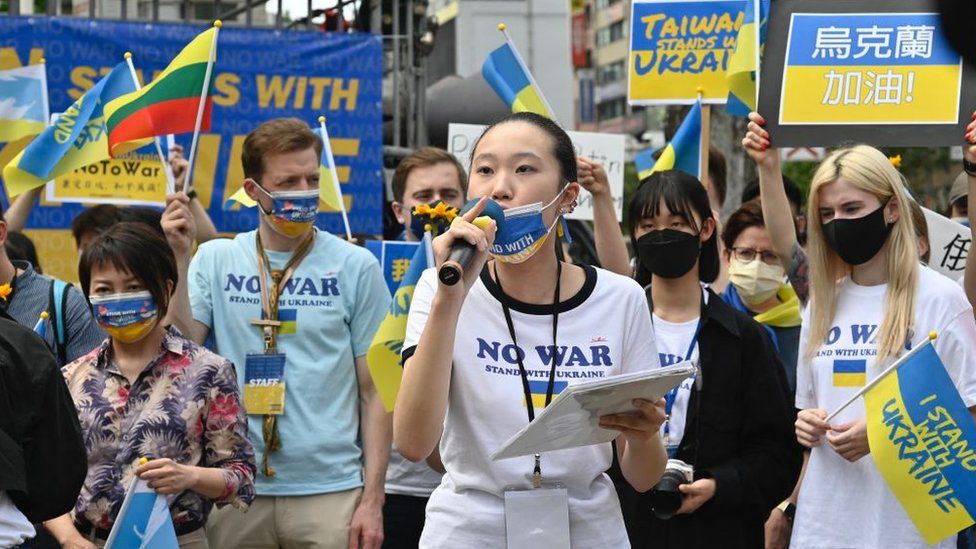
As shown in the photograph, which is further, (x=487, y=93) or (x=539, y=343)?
(x=487, y=93)

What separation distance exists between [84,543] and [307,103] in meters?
5.25

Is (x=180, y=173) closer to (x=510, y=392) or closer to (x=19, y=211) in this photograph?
(x=19, y=211)

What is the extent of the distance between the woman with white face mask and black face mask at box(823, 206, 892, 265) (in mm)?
1725

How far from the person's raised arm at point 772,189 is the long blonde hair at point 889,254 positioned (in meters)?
→ 0.45

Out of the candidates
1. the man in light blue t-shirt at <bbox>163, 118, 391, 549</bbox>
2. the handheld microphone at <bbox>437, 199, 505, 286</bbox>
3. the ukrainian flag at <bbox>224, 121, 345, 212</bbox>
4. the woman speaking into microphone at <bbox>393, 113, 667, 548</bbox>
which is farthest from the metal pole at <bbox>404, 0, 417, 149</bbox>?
the handheld microphone at <bbox>437, 199, 505, 286</bbox>

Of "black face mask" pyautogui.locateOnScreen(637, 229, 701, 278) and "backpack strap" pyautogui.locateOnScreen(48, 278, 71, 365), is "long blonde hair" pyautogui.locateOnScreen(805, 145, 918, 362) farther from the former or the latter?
"backpack strap" pyautogui.locateOnScreen(48, 278, 71, 365)

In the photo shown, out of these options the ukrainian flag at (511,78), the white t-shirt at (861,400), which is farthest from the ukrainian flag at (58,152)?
the white t-shirt at (861,400)

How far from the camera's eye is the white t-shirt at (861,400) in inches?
182

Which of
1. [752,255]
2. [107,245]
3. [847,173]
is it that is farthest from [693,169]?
[107,245]

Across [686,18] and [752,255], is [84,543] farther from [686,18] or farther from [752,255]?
[686,18]

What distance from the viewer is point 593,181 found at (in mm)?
5664

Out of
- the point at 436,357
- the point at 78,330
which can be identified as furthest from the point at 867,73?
the point at 78,330

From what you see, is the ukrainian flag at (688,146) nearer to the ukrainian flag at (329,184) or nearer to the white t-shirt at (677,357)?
the ukrainian flag at (329,184)

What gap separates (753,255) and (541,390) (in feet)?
11.6
